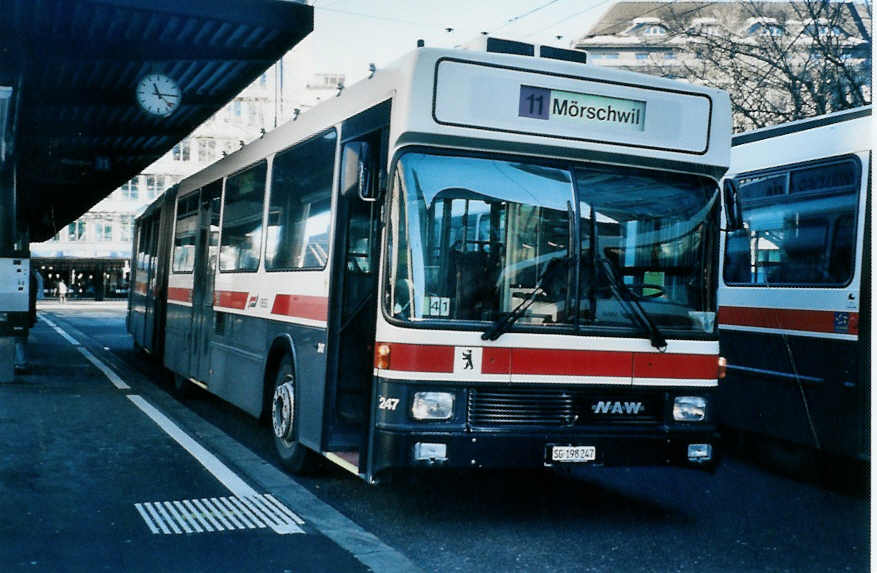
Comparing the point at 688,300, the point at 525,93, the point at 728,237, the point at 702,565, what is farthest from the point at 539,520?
the point at 728,237

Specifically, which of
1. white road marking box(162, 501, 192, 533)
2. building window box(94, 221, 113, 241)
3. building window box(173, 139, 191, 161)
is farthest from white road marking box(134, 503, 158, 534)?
building window box(173, 139, 191, 161)

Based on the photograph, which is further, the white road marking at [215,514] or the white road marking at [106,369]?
the white road marking at [106,369]

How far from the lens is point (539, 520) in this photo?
7.05m

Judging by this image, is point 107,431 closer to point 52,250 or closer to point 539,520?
point 539,520

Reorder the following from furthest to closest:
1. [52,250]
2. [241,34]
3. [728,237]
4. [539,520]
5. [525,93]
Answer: [52,250] → [241,34] → [728,237] → [539,520] → [525,93]

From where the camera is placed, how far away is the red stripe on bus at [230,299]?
984 cm

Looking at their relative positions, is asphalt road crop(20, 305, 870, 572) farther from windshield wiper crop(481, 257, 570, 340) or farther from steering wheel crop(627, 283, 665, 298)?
steering wheel crop(627, 283, 665, 298)

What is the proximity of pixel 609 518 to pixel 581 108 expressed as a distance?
9.40 feet

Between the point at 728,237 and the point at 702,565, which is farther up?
the point at 728,237

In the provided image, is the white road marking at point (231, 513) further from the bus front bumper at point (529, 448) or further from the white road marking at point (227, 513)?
the bus front bumper at point (529, 448)

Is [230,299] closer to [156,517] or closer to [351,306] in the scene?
[351,306]

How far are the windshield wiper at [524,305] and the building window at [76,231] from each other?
70.4 meters

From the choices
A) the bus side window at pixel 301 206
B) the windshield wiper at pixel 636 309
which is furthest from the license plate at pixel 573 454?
the bus side window at pixel 301 206

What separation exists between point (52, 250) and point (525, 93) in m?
70.1
